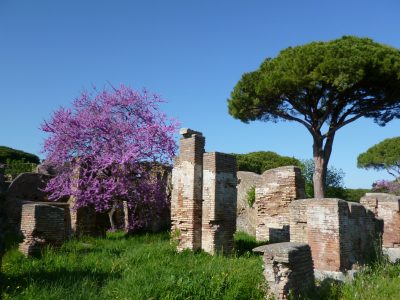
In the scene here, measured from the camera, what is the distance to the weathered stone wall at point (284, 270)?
563cm

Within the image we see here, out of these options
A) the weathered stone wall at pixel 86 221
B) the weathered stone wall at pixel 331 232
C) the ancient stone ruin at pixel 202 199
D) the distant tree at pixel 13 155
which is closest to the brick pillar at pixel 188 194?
the ancient stone ruin at pixel 202 199

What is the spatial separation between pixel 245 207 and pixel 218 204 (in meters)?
5.12

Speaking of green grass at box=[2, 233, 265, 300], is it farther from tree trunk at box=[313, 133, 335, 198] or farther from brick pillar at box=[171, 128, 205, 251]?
tree trunk at box=[313, 133, 335, 198]

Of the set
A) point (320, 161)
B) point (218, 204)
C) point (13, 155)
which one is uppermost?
point (13, 155)

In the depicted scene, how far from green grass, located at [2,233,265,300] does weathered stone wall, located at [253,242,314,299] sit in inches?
9.8

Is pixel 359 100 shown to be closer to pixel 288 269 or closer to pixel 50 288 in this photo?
pixel 288 269

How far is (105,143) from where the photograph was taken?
11.3 m

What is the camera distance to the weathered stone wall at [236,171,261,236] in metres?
13.0

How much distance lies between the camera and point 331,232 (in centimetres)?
724

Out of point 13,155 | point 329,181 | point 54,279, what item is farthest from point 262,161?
point 54,279

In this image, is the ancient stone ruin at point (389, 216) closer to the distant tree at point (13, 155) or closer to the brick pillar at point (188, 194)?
the brick pillar at point (188, 194)

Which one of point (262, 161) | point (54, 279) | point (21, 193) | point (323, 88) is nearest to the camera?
point (54, 279)

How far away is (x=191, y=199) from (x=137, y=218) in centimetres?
370

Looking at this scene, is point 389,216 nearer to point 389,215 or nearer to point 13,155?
Result: point 389,215
